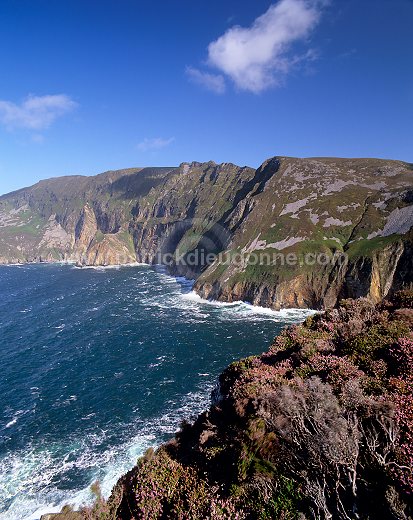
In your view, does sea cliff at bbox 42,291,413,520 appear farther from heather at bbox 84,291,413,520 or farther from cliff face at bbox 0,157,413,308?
cliff face at bbox 0,157,413,308

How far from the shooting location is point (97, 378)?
58.9 m

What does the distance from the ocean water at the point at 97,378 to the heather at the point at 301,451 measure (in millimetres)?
21193

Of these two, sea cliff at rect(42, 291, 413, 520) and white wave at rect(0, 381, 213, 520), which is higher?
sea cliff at rect(42, 291, 413, 520)

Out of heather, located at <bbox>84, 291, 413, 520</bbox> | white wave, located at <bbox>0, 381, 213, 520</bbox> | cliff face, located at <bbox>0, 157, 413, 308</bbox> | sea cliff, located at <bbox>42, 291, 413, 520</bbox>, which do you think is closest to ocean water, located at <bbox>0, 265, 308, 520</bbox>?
white wave, located at <bbox>0, 381, 213, 520</bbox>

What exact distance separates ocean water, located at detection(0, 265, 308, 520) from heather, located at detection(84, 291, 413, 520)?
69.5 feet

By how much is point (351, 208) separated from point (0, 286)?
526 ft

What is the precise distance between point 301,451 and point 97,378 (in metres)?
51.7

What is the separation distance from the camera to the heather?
42.7 ft

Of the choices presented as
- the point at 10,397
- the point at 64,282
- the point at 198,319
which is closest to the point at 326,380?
the point at 10,397

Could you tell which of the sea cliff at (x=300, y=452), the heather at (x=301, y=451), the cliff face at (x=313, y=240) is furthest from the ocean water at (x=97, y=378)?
the heather at (x=301, y=451)

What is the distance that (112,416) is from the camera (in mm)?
47062

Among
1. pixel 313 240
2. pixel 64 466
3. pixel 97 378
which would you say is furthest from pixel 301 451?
pixel 313 240

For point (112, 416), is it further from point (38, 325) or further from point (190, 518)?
point (38, 325)

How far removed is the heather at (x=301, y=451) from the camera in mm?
13023
